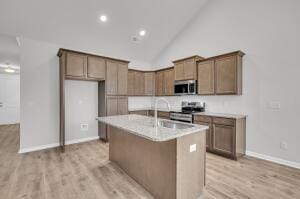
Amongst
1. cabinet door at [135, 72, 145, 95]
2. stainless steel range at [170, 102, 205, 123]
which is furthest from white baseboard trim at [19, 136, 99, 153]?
stainless steel range at [170, 102, 205, 123]

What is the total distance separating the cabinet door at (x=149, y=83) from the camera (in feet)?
19.0

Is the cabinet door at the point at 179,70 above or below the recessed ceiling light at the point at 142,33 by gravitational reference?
below

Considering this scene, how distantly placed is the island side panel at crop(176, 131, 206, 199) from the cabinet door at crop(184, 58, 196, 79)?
2574 mm

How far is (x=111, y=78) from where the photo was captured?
4.53 metres

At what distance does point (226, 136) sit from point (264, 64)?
1802 millimetres

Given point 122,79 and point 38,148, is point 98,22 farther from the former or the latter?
point 38,148

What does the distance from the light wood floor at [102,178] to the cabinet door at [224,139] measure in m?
0.19

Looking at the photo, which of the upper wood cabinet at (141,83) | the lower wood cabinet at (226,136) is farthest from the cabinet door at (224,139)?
the upper wood cabinet at (141,83)

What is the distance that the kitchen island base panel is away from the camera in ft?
5.62

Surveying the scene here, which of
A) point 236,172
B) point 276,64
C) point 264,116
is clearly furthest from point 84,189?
point 276,64

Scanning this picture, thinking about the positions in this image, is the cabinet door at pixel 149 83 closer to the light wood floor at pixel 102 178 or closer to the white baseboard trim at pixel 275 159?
the light wood floor at pixel 102 178

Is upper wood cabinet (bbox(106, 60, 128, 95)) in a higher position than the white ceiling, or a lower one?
lower

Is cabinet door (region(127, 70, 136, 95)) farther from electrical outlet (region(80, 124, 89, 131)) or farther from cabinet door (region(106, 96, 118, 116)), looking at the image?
electrical outlet (region(80, 124, 89, 131))

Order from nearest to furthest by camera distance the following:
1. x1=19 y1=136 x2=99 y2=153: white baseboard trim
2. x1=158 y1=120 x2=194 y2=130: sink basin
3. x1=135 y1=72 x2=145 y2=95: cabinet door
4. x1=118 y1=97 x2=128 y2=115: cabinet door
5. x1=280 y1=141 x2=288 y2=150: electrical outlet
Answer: x1=158 y1=120 x2=194 y2=130: sink basin < x1=280 y1=141 x2=288 y2=150: electrical outlet < x1=19 y1=136 x2=99 y2=153: white baseboard trim < x1=118 y1=97 x2=128 y2=115: cabinet door < x1=135 y1=72 x2=145 y2=95: cabinet door
